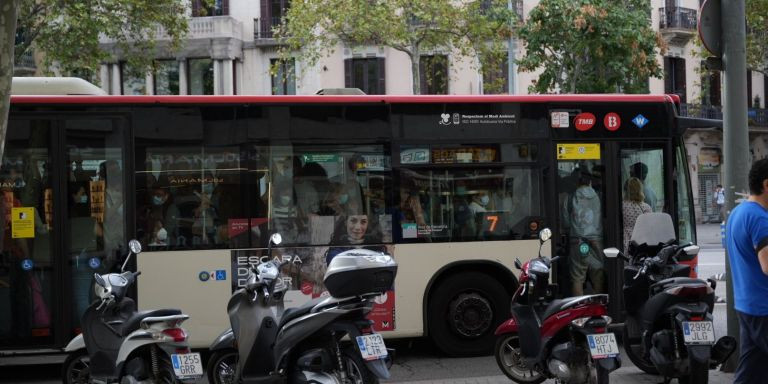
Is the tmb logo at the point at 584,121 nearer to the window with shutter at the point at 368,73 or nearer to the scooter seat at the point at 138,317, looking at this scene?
the scooter seat at the point at 138,317

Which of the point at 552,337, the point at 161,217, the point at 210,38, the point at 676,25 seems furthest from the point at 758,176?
the point at 676,25

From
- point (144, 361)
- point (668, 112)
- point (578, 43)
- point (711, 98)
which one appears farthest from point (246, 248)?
point (711, 98)

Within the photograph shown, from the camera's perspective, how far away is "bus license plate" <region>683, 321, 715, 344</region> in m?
6.31

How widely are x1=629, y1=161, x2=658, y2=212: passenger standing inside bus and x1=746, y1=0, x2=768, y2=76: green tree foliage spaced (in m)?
22.6

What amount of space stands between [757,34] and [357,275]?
1199 inches

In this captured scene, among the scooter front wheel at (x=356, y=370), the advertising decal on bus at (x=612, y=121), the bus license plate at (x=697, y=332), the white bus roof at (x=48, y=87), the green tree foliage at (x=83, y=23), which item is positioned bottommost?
the scooter front wheel at (x=356, y=370)

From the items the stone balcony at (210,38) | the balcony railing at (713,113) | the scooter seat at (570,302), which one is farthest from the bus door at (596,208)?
the balcony railing at (713,113)

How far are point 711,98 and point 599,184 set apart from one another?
3191cm

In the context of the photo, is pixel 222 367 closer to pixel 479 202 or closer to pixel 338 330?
pixel 338 330

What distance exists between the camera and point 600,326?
649 cm

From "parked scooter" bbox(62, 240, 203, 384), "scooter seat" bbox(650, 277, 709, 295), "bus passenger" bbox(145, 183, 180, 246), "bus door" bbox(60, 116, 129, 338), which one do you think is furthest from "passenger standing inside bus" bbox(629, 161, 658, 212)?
"bus door" bbox(60, 116, 129, 338)

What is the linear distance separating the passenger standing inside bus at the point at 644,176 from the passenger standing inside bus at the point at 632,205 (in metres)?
0.04

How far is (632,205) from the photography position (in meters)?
9.07

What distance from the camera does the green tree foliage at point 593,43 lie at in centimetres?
2136
